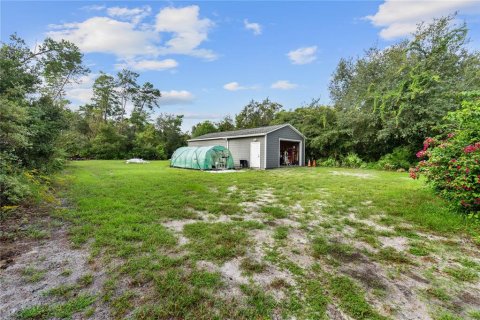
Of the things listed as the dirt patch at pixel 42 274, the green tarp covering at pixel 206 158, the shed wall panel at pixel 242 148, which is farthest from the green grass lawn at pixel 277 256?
the shed wall panel at pixel 242 148

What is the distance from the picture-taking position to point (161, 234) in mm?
3439

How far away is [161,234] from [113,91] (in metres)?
34.1

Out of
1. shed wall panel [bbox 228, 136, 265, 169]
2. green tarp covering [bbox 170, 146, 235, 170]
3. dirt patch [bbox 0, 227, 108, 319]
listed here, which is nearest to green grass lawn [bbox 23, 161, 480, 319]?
dirt patch [bbox 0, 227, 108, 319]

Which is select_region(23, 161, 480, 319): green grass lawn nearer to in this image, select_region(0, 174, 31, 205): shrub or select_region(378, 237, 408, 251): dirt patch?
select_region(378, 237, 408, 251): dirt patch

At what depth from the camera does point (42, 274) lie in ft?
7.91

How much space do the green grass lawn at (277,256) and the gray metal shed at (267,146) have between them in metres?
9.18

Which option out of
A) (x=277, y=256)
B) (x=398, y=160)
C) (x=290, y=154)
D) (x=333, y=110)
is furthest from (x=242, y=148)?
(x=277, y=256)

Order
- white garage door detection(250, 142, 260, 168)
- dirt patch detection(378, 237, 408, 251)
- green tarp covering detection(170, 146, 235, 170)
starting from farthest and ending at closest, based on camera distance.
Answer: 1. white garage door detection(250, 142, 260, 168)
2. green tarp covering detection(170, 146, 235, 170)
3. dirt patch detection(378, 237, 408, 251)

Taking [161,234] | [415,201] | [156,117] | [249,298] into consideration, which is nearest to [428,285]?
[249,298]

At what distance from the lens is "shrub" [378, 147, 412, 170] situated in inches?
514

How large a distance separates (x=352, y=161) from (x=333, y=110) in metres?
4.76

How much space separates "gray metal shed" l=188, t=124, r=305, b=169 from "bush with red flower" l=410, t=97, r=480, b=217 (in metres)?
10.00

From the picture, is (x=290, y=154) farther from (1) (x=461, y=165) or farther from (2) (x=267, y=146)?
(1) (x=461, y=165)

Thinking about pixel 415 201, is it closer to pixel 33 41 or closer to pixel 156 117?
pixel 33 41
